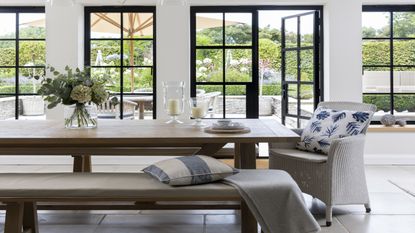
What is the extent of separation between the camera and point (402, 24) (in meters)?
6.39

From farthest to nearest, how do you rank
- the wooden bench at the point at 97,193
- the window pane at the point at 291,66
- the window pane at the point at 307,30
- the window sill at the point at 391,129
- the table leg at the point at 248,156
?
the window pane at the point at 291,66
the window sill at the point at 391,129
the window pane at the point at 307,30
the table leg at the point at 248,156
the wooden bench at the point at 97,193

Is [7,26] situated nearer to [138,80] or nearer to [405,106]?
[138,80]

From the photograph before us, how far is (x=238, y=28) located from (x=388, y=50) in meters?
2.06

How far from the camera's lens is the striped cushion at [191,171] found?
2.61m

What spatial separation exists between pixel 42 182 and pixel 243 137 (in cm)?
127

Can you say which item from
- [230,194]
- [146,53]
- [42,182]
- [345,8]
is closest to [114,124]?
[42,182]

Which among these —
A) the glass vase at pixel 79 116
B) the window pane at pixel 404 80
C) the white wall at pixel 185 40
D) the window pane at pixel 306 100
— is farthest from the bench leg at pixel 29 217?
the window pane at pixel 404 80

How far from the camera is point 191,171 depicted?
264 cm

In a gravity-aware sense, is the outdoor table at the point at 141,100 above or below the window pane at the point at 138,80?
below

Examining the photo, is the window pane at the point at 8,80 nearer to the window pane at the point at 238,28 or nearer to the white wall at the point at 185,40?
the white wall at the point at 185,40

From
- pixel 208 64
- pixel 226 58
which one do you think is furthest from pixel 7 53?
pixel 226 58

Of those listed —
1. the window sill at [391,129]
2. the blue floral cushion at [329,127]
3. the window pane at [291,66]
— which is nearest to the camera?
the blue floral cushion at [329,127]

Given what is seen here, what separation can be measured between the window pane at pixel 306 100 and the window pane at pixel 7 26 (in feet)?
13.1

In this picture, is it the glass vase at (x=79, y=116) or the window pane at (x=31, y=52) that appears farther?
the window pane at (x=31, y=52)
